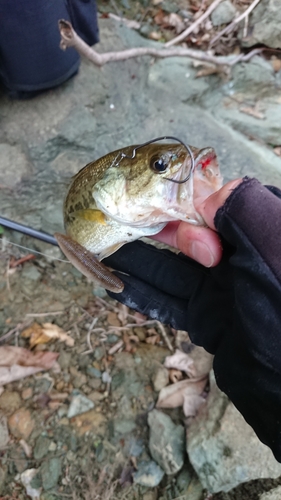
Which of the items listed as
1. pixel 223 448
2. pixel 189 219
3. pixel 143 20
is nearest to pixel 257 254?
pixel 189 219

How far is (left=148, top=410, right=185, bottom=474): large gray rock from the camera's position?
2.66 m

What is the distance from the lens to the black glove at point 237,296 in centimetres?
154

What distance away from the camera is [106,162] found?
1966mm

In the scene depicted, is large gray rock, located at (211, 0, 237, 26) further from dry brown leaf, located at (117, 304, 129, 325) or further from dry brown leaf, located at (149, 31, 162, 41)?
dry brown leaf, located at (117, 304, 129, 325)

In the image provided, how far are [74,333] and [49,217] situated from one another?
3.35 ft

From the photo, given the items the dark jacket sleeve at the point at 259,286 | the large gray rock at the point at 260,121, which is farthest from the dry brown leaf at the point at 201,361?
the large gray rock at the point at 260,121

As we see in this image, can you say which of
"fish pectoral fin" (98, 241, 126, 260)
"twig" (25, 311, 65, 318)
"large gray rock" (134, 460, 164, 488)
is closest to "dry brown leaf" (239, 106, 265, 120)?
"fish pectoral fin" (98, 241, 126, 260)

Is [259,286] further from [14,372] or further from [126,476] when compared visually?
[14,372]

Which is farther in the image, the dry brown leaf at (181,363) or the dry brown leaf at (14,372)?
the dry brown leaf at (181,363)

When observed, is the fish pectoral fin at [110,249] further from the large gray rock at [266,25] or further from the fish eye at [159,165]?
the large gray rock at [266,25]

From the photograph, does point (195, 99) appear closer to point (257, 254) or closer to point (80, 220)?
point (80, 220)

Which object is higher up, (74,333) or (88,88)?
(88,88)

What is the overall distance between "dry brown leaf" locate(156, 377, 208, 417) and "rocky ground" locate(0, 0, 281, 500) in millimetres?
58

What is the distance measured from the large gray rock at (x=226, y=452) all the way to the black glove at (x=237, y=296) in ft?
2.33
